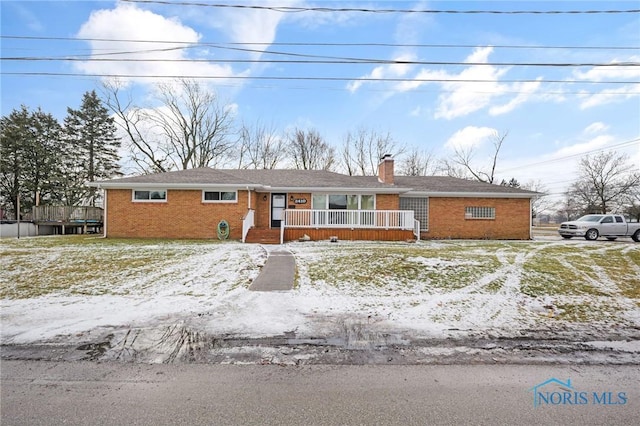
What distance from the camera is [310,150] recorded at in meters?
34.8

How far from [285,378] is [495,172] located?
129 ft

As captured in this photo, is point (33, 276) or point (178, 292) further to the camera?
point (33, 276)

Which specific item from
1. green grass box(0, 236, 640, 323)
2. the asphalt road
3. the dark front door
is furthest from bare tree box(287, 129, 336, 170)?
the asphalt road

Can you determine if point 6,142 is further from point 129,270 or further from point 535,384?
point 535,384

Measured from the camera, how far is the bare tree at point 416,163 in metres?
36.8

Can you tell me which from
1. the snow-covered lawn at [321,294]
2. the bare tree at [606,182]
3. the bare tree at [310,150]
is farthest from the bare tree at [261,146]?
the bare tree at [606,182]

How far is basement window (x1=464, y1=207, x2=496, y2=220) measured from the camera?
1748 cm

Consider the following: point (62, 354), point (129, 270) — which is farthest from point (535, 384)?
point (129, 270)

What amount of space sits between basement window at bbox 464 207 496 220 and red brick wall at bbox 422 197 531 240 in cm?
17

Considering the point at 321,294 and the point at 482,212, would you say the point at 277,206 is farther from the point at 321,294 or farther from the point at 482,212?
the point at 482,212

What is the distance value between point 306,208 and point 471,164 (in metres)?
28.7

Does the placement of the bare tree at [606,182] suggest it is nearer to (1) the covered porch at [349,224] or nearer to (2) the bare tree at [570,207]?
(2) the bare tree at [570,207]

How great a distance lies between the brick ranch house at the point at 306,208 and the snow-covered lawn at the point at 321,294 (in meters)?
5.39

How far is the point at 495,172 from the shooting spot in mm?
35781
